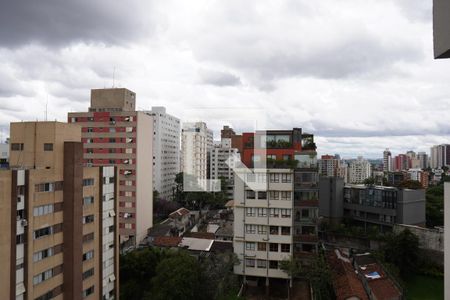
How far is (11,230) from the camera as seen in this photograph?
1054cm

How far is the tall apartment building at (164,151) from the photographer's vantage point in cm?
4325

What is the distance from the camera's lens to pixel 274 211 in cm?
1681

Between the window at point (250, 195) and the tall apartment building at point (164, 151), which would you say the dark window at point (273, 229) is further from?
the tall apartment building at point (164, 151)

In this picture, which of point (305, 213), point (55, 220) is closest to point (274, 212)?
point (305, 213)

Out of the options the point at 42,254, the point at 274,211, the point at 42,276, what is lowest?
the point at 42,276

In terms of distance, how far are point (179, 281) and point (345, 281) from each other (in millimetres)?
7697

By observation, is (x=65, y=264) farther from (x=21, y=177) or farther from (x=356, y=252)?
(x=356, y=252)

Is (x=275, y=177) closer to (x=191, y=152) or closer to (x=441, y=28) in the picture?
(x=441, y=28)

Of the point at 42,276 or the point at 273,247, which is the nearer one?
the point at 42,276

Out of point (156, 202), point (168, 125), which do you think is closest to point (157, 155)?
point (168, 125)

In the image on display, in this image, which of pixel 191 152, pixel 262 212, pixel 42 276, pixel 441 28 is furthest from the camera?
pixel 191 152

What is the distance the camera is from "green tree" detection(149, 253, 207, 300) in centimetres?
1297

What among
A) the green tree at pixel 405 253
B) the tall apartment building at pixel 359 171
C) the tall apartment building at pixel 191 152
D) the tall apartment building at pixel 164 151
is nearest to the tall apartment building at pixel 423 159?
the tall apartment building at pixel 359 171

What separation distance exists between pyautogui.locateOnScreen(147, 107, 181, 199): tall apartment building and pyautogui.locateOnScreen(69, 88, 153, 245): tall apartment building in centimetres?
1370
